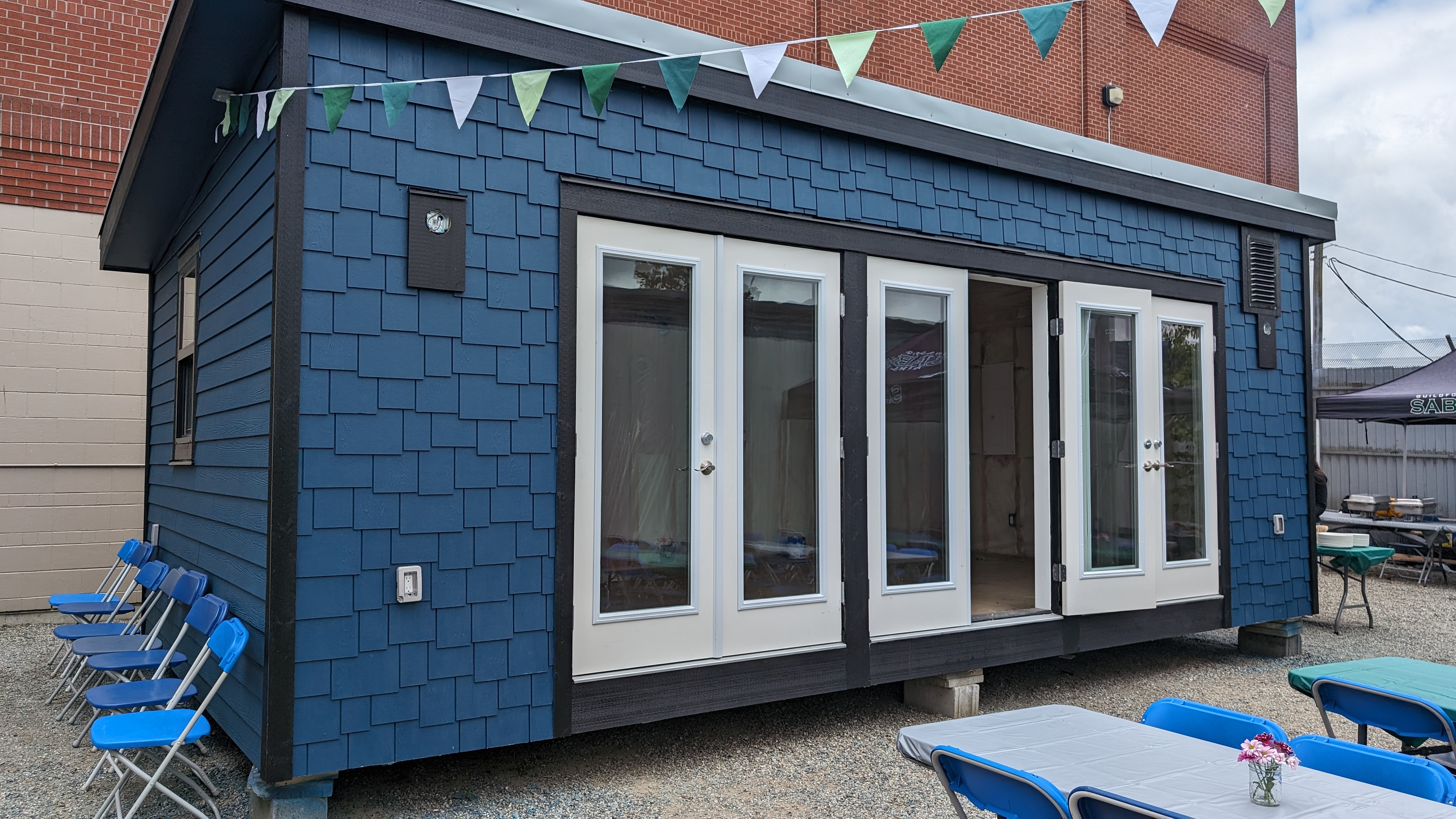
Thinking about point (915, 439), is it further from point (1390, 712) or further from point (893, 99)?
point (1390, 712)

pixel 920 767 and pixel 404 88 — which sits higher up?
pixel 404 88

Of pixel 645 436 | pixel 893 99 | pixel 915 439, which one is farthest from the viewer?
pixel 915 439

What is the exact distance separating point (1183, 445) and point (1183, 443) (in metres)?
0.01

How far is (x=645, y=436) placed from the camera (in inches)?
168

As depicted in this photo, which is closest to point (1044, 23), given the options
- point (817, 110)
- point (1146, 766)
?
point (817, 110)

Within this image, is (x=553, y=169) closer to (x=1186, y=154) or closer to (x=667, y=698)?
(x=667, y=698)

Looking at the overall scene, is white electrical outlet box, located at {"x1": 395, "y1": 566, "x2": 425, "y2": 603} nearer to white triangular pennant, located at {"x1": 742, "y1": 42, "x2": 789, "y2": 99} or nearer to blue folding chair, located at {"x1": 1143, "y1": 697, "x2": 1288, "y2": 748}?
white triangular pennant, located at {"x1": 742, "y1": 42, "x2": 789, "y2": 99}

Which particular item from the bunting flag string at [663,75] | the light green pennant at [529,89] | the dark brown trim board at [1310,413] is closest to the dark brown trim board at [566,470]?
the light green pennant at [529,89]

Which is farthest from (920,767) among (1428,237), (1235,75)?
(1428,237)

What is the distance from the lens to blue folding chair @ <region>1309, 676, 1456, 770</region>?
3057 mm

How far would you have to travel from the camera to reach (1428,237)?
67938 mm

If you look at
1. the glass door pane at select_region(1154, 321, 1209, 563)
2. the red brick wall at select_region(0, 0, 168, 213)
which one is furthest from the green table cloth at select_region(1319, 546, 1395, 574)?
the red brick wall at select_region(0, 0, 168, 213)

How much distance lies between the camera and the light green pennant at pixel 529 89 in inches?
149

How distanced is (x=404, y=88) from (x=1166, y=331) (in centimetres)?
506
